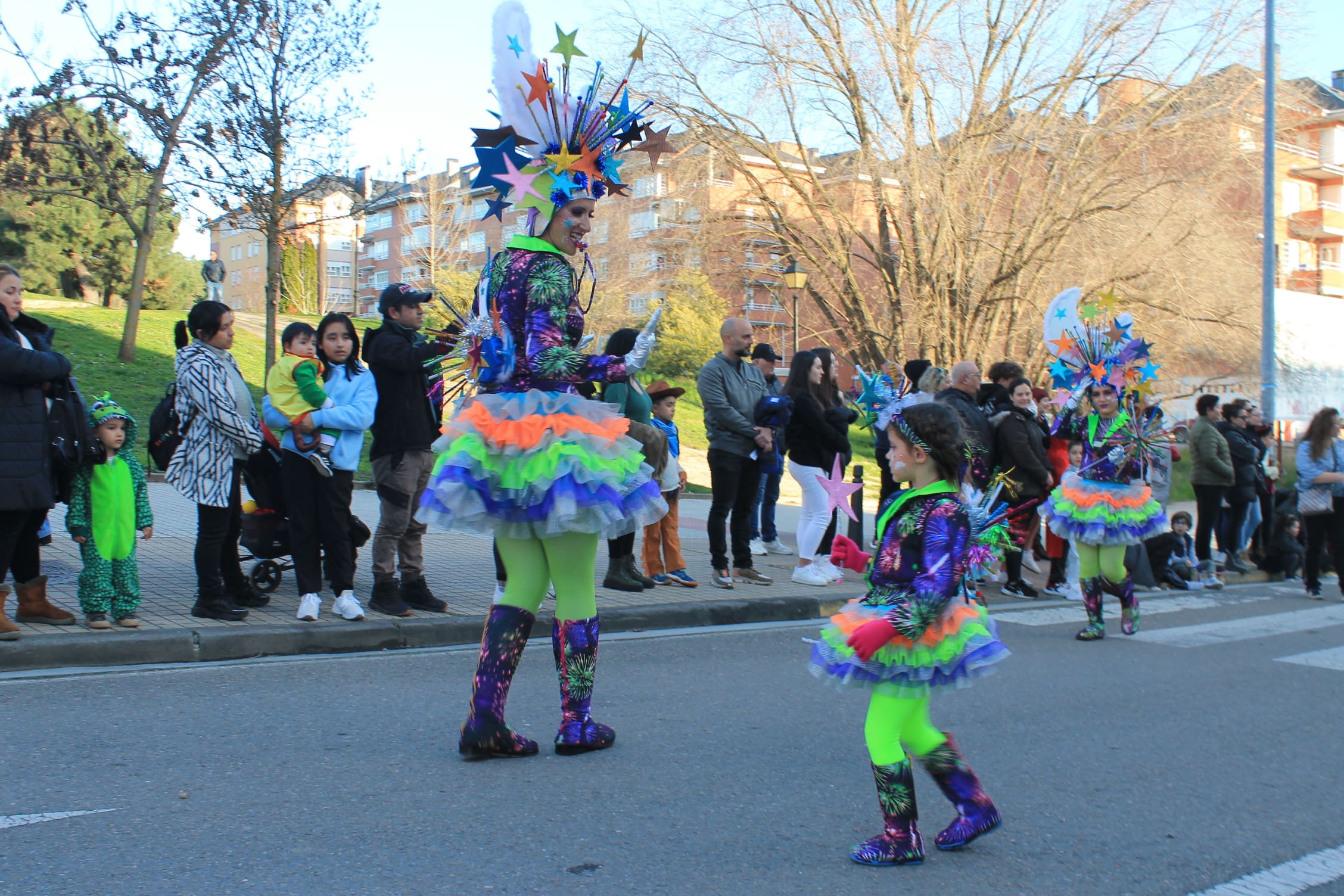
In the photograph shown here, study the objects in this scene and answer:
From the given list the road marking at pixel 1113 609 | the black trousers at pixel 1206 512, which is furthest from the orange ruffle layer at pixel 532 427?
the black trousers at pixel 1206 512

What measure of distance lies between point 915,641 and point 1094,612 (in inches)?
203

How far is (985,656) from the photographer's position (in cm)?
357

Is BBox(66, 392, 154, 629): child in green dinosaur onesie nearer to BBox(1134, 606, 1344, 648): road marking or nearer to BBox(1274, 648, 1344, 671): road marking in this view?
BBox(1134, 606, 1344, 648): road marking

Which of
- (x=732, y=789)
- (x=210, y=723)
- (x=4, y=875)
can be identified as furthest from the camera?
(x=210, y=723)

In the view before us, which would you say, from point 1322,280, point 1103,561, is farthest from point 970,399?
point 1322,280

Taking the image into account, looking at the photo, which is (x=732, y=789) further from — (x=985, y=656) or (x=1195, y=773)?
(x=1195, y=773)

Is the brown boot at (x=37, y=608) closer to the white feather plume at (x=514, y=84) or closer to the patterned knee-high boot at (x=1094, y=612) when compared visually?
the white feather plume at (x=514, y=84)

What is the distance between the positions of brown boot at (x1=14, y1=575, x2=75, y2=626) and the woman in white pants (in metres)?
5.53

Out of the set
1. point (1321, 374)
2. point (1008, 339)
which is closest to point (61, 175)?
point (1008, 339)

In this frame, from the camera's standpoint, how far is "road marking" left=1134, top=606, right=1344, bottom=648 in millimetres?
8312

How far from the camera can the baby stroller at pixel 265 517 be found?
7.66 meters

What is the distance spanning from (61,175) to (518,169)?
890 inches

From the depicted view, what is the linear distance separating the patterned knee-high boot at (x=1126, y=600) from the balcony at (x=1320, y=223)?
50.7 m

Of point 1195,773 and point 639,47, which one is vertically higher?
point 639,47
